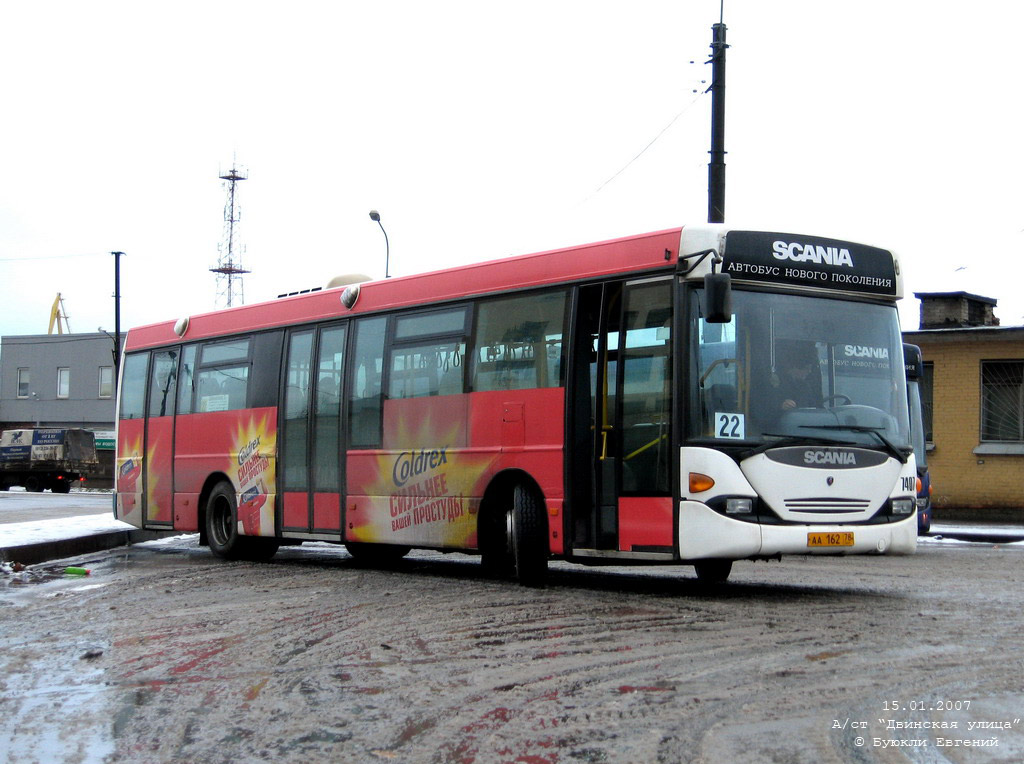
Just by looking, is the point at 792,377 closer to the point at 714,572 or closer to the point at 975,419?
the point at 714,572

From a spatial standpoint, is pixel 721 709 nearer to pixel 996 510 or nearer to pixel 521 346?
pixel 521 346

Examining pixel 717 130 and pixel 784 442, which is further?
pixel 717 130

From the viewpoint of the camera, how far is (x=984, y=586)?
37.6ft

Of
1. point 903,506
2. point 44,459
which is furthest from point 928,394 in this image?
point 44,459

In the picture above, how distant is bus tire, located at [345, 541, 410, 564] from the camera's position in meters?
15.3

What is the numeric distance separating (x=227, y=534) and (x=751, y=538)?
8579 mm

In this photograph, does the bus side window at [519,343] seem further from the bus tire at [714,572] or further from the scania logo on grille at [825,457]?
the bus tire at [714,572]

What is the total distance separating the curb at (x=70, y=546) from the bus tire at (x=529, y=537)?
7.17 m

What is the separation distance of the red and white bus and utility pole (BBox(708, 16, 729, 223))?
5.58 meters

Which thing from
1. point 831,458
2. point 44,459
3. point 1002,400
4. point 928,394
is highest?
point 928,394

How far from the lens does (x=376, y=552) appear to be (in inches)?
619

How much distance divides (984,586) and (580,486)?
4.01m

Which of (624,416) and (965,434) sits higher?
(965,434)

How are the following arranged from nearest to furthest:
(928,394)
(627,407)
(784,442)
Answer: (784,442), (627,407), (928,394)
